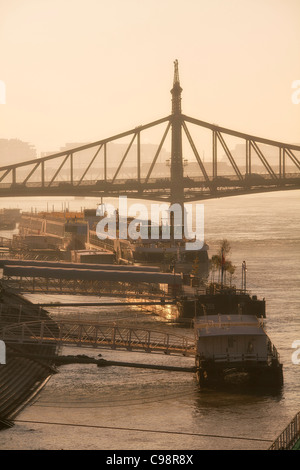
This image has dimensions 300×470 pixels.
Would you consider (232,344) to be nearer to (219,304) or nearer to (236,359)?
(236,359)

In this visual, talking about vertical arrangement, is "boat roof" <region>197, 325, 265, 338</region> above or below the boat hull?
above

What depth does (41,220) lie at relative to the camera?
4112 inches

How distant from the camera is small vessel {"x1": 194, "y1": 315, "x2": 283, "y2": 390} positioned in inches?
1442

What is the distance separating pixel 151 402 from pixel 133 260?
111ft

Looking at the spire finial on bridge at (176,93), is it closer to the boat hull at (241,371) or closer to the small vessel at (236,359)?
the small vessel at (236,359)

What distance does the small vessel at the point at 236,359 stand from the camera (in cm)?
3662

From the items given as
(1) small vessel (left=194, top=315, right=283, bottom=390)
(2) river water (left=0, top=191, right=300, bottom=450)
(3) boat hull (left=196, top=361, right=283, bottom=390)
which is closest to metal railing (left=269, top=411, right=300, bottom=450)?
(2) river water (left=0, top=191, right=300, bottom=450)

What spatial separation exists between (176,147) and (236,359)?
70146 millimetres

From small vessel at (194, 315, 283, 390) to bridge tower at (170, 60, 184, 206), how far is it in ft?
210

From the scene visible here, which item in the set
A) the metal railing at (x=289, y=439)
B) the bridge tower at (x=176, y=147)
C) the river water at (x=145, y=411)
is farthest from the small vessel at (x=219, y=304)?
the bridge tower at (x=176, y=147)

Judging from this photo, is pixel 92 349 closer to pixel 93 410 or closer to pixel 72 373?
pixel 72 373

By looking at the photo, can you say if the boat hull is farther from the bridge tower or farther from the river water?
the bridge tower

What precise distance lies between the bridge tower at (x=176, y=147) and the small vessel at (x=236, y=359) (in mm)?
64061

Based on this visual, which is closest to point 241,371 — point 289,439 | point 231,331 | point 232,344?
point 232,344
